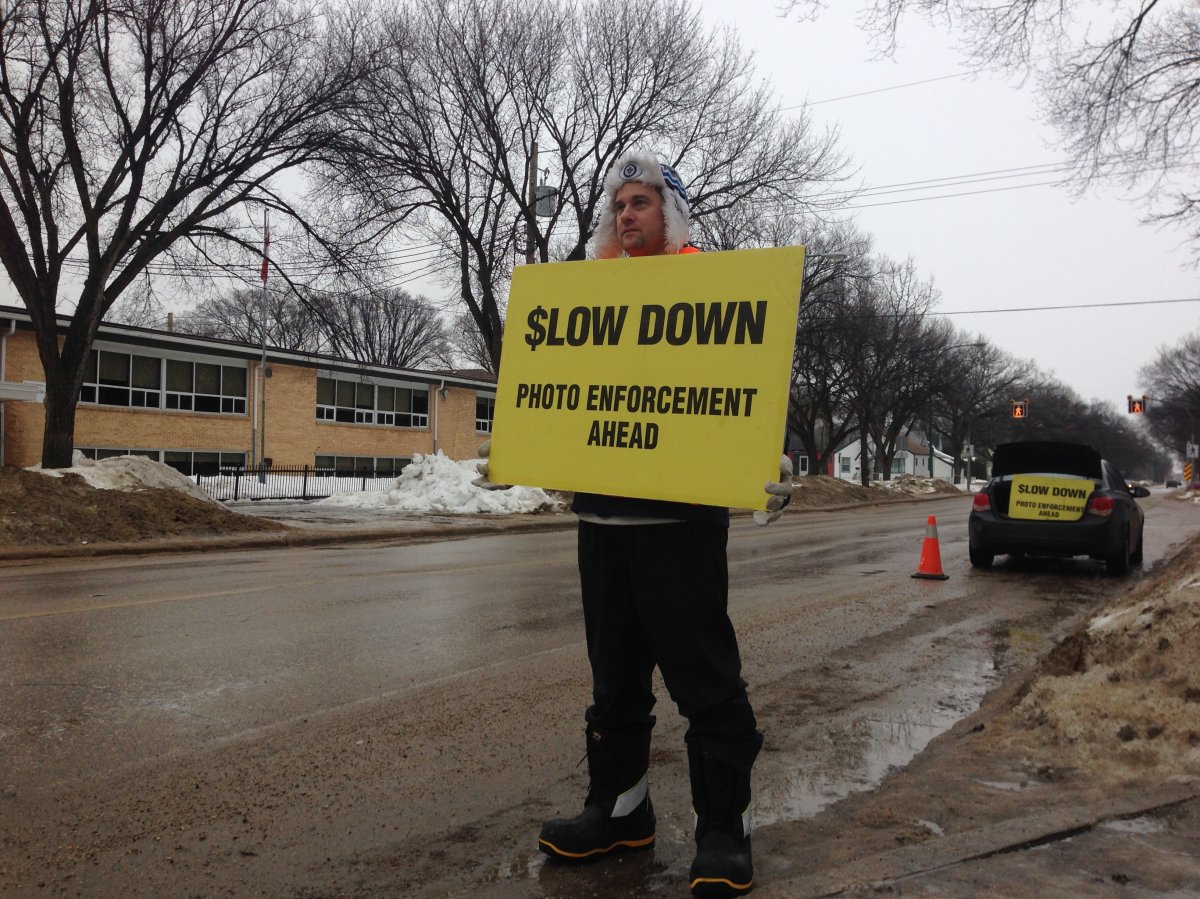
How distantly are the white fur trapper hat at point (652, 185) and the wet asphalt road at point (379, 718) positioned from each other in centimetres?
204

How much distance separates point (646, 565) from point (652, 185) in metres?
1.27

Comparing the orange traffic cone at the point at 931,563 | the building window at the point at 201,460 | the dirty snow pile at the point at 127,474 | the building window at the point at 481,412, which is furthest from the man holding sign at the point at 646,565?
the building window at the point at 481,412

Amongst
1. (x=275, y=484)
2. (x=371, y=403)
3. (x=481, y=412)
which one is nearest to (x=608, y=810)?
(x=275, y=484)

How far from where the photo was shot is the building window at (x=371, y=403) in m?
37.5

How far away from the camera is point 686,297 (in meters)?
3.02

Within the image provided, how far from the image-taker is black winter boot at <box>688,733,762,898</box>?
2.68 m

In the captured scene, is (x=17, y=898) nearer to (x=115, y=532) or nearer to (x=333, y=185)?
(x=115, y=532)

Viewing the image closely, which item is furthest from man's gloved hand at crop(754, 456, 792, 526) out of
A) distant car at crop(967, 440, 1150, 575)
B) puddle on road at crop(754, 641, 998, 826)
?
distant car at crop(967, 440, 1150, 575)

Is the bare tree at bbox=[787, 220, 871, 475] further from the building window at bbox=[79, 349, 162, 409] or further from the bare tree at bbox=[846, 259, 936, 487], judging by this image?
the building window at bbox=[79, 349, 162, 409]

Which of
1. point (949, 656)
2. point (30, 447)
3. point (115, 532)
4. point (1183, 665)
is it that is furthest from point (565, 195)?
point (1183, 665)

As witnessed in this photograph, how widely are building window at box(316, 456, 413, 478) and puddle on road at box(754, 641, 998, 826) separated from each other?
3284cm

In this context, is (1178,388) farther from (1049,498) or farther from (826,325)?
(1049,498)

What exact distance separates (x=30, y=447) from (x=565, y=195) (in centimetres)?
1753

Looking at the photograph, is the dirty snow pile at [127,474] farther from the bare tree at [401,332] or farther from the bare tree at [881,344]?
the bare tree at [401,332]
